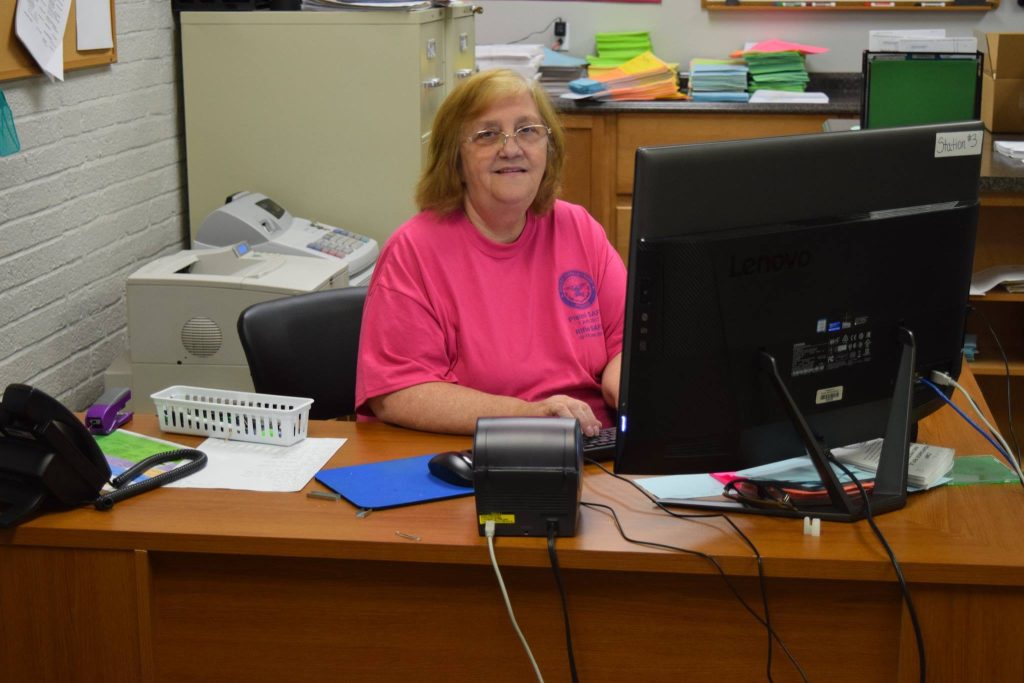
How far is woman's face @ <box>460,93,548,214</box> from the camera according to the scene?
2061 millimetres

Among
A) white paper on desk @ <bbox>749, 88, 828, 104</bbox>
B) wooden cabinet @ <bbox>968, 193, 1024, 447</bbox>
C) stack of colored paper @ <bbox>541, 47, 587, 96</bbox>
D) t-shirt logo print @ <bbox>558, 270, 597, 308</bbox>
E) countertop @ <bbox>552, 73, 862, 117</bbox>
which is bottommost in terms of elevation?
wooden cabinet @ <bbox>968, 193, 1024, 447</bbox>

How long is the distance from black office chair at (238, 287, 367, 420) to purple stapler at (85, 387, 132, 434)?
299 mm

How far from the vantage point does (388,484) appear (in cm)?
164

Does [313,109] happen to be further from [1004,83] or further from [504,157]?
[1004,83]

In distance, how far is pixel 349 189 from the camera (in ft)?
11.2

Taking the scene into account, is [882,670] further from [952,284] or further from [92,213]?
[92,213]

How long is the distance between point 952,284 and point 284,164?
88.5 inches

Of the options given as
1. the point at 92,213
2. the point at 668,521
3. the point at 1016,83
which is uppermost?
the point at 1016,83

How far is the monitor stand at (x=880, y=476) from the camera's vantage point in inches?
59.4

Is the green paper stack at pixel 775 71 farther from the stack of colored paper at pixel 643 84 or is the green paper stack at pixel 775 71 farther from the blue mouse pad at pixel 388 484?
the blue mouse pad at pixel 388 484

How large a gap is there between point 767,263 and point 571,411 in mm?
498

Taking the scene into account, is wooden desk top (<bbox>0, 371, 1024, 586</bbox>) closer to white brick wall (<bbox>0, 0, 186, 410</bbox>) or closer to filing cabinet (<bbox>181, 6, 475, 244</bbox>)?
white brick wall (<bbox>0, 0, 186, 410</bbox>)

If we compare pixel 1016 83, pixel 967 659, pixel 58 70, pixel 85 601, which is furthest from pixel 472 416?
pixel 1016 83

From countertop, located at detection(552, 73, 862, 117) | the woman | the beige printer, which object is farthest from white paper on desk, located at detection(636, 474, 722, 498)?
countertop, located at detection(552, 73, 862, 117)
